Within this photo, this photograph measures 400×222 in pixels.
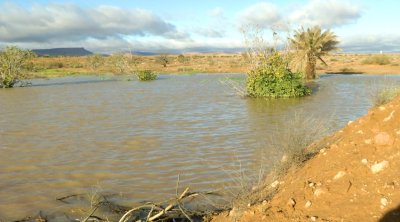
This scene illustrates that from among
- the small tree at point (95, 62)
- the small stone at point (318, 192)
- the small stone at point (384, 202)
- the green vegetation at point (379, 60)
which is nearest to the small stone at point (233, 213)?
the small stone at point (318, 192)

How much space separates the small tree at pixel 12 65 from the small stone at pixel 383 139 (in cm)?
3385

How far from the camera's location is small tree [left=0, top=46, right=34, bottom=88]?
33781 millimetres

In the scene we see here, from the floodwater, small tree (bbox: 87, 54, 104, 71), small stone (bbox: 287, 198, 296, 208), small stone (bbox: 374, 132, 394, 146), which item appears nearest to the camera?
small stone (bbox: 287, 198, 296, 208)

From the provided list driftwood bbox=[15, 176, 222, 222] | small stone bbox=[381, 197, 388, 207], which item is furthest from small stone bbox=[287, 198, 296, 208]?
driftwood bbox=[15, 176, 222, 222]

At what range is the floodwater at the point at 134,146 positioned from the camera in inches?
282

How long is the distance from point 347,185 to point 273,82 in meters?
16.9

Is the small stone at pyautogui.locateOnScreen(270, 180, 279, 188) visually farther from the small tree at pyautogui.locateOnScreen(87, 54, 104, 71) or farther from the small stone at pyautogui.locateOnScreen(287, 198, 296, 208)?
the small tree at pyautogui.locateOnScreen(87, 54, 104, 71)

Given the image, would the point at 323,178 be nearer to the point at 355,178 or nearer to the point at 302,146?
the point at 355,178

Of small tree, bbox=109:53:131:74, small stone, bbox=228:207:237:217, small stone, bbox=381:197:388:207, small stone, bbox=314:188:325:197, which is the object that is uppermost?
small tree, bbox=109:53:131:74

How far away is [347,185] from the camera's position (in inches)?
177

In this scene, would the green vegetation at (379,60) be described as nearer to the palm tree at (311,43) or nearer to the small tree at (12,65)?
the palm tree at (311,43)

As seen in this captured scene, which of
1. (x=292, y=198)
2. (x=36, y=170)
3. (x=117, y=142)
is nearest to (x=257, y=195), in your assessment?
(x=292, y=198)

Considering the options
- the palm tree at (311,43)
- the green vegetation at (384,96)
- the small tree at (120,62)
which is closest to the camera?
the green vegetation at (384,96)

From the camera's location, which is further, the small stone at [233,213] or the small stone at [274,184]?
the small stone at [274,184]
